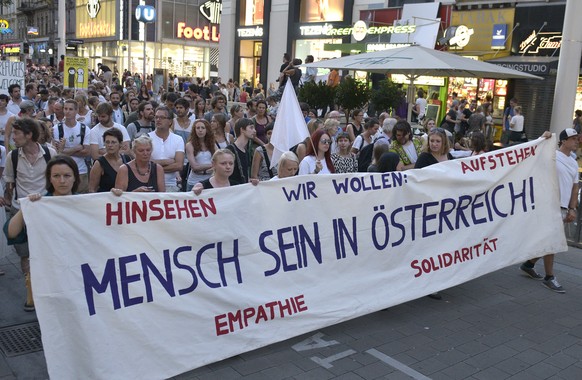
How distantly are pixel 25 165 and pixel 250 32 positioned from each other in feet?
95.5

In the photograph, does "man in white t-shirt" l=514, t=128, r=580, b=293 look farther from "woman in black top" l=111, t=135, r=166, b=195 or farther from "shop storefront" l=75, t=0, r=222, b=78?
"shop storefront" l=75, t=0, r=222, b=78

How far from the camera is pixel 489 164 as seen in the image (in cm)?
633

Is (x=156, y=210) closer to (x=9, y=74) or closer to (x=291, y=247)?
(x=291, y=247)

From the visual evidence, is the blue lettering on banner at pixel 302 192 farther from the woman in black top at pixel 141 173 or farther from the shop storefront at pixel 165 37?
the shop storefront at pixel 165 37

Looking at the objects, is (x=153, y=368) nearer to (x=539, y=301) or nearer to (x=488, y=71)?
(x=539, y=301)

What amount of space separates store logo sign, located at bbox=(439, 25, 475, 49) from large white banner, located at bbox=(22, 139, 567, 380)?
1668cm

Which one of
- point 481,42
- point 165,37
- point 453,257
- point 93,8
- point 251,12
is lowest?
point 453,257

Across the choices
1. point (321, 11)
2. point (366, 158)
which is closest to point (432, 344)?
point (366, 158)

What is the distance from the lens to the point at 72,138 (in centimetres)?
791

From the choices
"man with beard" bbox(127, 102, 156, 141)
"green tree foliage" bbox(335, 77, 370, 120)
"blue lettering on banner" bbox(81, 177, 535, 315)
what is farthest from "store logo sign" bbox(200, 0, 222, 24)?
"blue lettering on banner" bbox(81, 177, 535, 315)

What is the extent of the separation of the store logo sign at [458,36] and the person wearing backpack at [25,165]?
1906 centimetres

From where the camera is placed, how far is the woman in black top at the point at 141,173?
536cm

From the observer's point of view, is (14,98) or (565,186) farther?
(14,98)

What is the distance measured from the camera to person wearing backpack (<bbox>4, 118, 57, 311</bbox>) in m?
5.63
